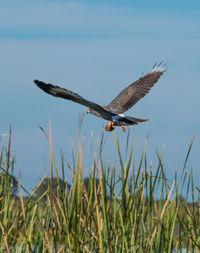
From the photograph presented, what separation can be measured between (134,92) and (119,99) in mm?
807

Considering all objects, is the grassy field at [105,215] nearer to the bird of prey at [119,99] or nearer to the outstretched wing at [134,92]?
the bird of prey at [119,99]

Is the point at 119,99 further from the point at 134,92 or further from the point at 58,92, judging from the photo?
the point at 58,92

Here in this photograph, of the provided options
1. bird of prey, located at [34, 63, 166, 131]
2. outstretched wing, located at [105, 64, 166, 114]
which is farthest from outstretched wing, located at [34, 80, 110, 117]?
outstretched wing, located at [105, 64, 166, 114]

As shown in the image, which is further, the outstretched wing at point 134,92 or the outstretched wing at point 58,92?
the outstretched wing at point 134,92

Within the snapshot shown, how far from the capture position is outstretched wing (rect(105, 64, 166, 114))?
8797mm

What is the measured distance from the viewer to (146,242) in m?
4.47

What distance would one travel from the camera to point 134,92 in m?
9.96

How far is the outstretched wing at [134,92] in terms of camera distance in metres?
8.80

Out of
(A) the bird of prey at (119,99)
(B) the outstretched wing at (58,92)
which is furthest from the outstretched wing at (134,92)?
(B) the outstretched wing at (58,92)

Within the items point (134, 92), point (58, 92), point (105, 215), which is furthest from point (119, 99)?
point (105, 215)

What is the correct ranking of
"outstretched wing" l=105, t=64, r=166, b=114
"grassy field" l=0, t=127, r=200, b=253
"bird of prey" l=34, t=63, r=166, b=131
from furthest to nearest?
"outstretched wing" l=105, t=64, r=166, b=114 → "bird of prey" l=34, t=63, r=166, b=131 → "grassy field" l=0, t=127, r=200, b=253

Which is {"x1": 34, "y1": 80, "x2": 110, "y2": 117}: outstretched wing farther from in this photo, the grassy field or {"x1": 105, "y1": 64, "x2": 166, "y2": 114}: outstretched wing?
{"x1": 105, "y1": 64, "x2": 166, "y2": 114}: outstretched wing

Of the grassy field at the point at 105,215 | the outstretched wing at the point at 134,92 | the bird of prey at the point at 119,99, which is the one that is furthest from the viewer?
the outstretched wing at the point at 134,92

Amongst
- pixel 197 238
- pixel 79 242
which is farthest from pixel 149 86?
pixel 79 242
